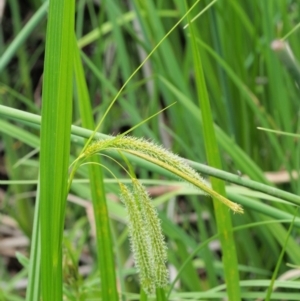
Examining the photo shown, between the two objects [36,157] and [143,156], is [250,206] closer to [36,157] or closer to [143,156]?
[143,156]

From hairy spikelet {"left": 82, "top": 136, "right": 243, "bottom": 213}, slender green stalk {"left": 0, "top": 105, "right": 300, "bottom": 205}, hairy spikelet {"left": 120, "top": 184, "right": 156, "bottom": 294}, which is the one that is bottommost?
hairy spikelet {"left": 120, "top": 184, "right": 156, "bottom": 294}

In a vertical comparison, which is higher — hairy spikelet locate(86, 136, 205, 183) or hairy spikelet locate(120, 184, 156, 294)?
hairy spikelet locate(86, 136, 205, 183)

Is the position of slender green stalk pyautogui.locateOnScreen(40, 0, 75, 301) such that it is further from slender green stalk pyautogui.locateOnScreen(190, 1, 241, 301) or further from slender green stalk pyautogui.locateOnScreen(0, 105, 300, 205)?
slender green stalk pyautogui.locateOnScreen(190, 1, 241, 301)

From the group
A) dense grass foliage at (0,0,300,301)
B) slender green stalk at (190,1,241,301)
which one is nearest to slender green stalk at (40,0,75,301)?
dense grass foliage at (0,0,300,301)

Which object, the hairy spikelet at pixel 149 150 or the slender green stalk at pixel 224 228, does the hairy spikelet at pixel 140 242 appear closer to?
the hairy spikelet at pixel 149 150

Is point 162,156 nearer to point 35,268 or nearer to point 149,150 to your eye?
point 149,150

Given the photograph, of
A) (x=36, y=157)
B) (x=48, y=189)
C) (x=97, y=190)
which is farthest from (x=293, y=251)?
(x=36, y=157)

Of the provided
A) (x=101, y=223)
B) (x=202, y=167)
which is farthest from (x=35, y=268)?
(x=202, y=167)
